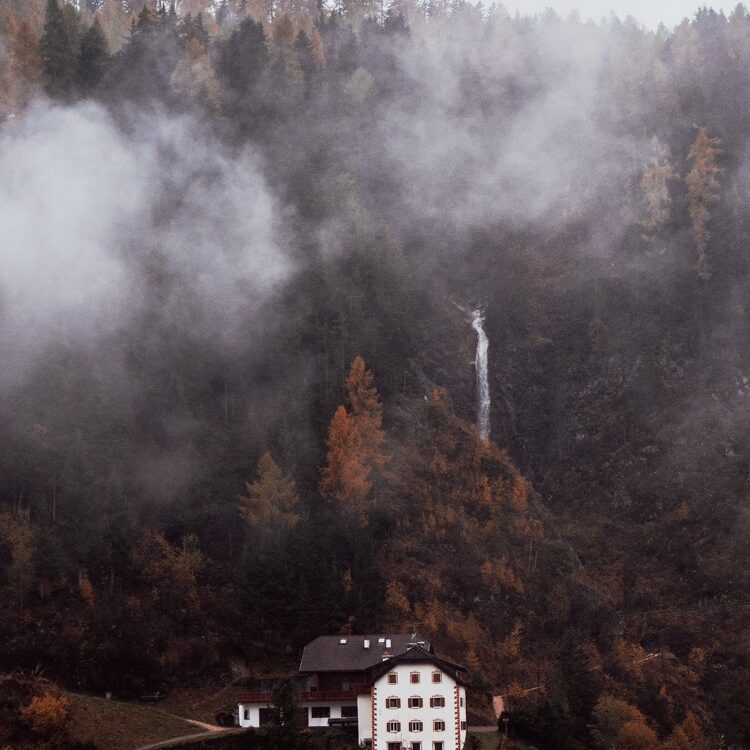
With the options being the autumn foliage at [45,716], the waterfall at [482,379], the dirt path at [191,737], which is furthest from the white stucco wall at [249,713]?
the waterfall at [482,379]

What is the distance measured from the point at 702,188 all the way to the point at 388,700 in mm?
57380

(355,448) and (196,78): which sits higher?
(196,78)

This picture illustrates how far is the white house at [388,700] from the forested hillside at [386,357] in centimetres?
432

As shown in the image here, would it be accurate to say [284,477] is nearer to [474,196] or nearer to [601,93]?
[474,196]

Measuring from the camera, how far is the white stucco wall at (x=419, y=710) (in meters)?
59.7

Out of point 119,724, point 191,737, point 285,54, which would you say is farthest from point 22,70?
point 191,737

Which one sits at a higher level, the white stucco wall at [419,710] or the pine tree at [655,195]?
the pine tree at [655,195]

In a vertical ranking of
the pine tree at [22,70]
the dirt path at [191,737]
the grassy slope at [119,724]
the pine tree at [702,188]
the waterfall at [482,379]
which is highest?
the pine tree at [22,70]

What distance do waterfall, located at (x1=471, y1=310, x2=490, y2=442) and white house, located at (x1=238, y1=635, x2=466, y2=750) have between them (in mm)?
29215

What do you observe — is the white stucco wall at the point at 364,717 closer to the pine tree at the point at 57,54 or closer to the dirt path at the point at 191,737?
the dirt path at the point at 191,737

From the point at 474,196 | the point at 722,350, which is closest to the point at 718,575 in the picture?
the point at 722,350

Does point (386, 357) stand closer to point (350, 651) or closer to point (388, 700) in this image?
point (350, 651)

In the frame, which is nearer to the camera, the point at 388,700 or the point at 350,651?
the point at 388,700

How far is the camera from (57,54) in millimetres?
106625
